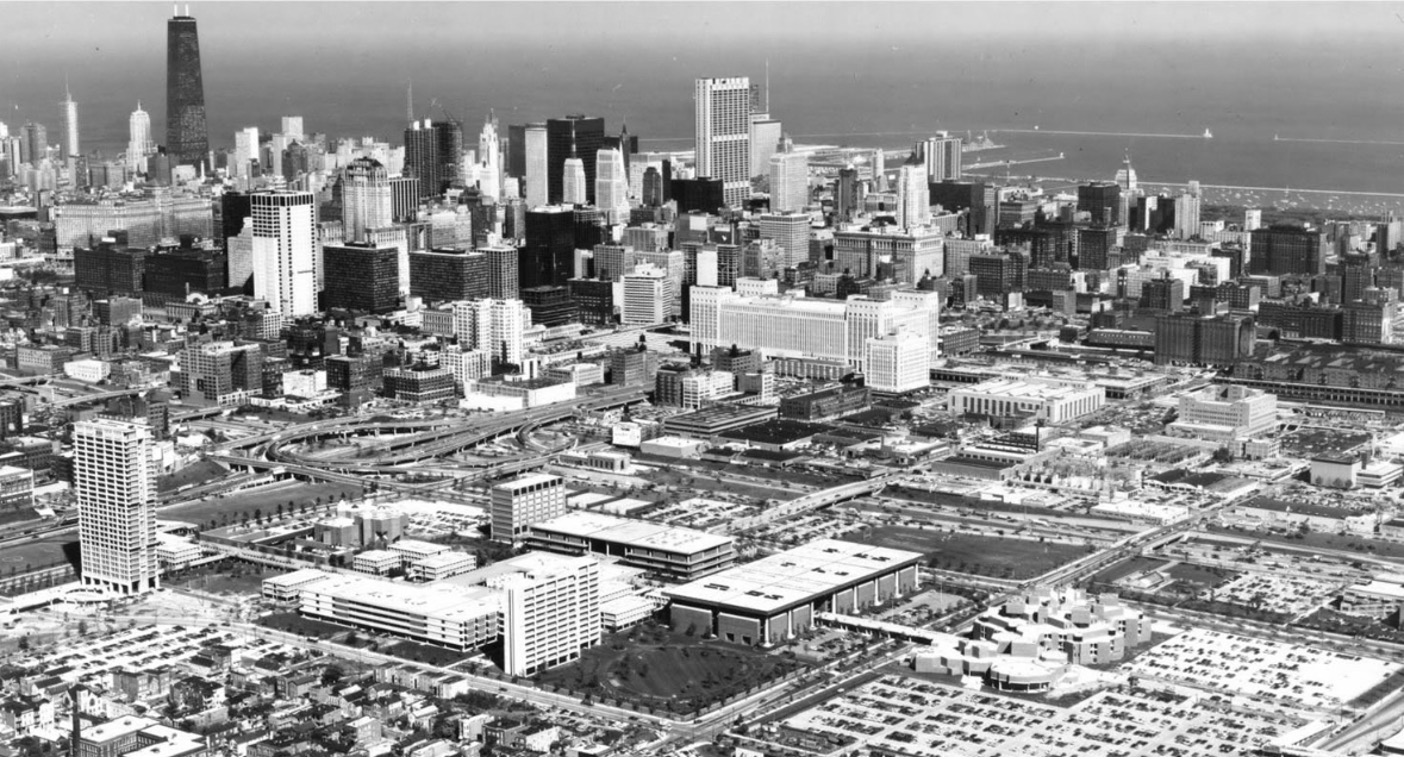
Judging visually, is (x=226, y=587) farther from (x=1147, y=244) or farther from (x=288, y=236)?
(x=1147, y=244)

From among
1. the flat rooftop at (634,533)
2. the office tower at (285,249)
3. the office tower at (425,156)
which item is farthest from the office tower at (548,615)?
the office tower at (425,156)

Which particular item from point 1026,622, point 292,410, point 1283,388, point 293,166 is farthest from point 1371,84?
point 1026,622

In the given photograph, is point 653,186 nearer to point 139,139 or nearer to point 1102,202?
point 1102,202

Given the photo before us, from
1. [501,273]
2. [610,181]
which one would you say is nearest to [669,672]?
[501,273]

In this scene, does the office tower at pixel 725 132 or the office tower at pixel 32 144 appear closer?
the office tower at pixel 725 132

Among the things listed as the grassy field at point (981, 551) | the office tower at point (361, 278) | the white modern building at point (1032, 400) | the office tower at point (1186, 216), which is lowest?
the grassy field at point (981, 551)

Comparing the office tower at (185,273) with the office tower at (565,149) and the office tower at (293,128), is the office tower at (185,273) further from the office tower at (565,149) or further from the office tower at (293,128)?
the office tower at (293,128)
